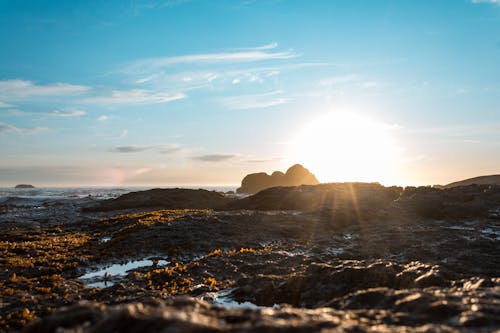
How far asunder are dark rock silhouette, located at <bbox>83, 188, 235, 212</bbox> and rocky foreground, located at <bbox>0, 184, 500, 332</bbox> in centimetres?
2796

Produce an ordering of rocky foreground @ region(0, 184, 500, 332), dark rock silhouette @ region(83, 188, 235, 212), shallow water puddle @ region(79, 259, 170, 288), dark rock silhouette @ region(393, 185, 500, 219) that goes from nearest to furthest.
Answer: rocky foreground @ region(0, 184, 500, 332), shallow water puddle @ region(79, 259, 170, 288), dark rock silhouette @ region(393, 185, 500, 219), dark rock silhouette @ region(83, 188, 235, 212)

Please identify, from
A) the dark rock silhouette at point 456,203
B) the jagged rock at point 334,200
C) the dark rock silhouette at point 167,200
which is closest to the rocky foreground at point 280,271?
the dark rock silhouette at point 456,203

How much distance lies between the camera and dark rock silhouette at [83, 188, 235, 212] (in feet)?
248

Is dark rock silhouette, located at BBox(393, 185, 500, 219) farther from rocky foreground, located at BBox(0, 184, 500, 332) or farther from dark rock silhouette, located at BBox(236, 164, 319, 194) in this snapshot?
dark rock silhouette, located at BBox(236, 164, 319, 194)

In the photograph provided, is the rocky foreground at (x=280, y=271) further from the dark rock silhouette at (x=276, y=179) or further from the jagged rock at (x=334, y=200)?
the dark rock silhouette at (x=276, y=179)

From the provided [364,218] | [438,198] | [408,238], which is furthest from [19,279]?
[438,198]

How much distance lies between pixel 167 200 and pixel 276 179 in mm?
116861

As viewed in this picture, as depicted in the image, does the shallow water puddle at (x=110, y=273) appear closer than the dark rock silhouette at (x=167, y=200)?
Yes

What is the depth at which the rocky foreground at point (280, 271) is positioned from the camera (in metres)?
6.94

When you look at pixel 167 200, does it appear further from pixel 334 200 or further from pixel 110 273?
pixel 110 273

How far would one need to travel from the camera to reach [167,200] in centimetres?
7875

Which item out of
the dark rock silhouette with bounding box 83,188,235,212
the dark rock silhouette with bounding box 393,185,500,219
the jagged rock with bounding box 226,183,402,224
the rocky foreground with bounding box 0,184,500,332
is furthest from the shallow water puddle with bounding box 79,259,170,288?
the dark rock silhouette with bounding box 83,188,235,212

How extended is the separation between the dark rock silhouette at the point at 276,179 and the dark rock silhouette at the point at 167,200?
101m

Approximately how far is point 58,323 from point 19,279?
54.3ft
